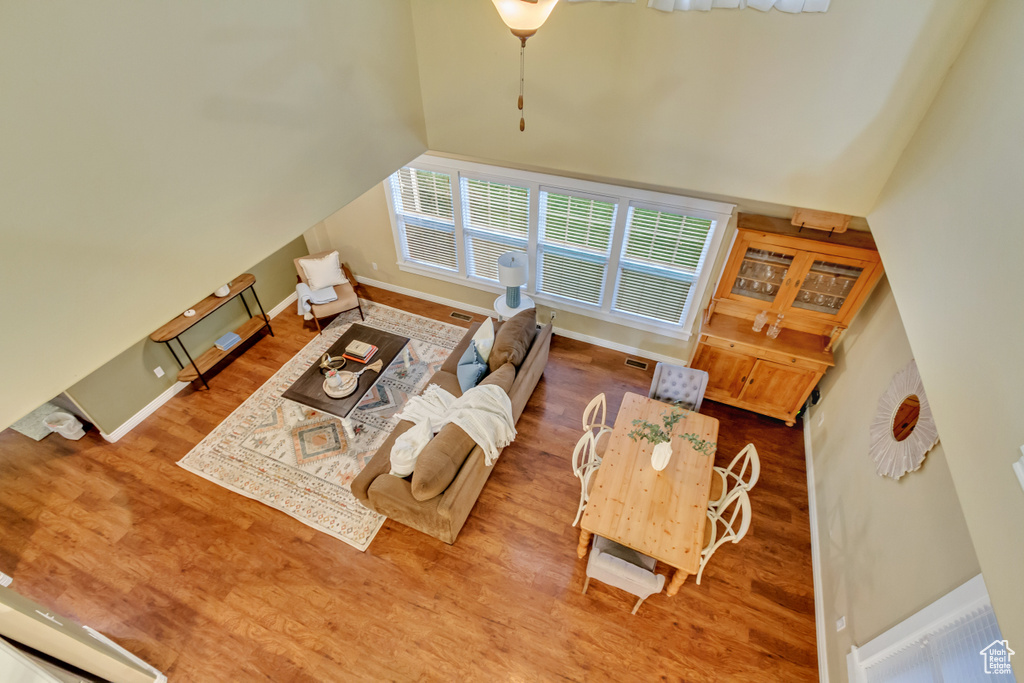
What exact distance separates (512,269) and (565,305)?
40.0 inches

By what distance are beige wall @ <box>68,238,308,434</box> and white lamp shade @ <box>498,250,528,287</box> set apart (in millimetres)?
2516

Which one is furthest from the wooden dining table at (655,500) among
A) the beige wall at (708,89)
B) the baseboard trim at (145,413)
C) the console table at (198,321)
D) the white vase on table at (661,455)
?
the baseboard trim at (145,413)

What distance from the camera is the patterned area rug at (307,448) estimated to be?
13.7 ft

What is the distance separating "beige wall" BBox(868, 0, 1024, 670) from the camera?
1536 millimetres

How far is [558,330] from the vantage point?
19.9ft

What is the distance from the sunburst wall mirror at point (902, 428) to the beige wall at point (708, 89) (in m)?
1.33

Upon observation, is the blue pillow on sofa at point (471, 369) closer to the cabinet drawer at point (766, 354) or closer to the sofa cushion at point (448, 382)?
the sofa cushion at point (448, 382)

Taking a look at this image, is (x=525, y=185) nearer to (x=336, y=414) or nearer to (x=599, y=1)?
(x=599, y=1)

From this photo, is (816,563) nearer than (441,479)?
No

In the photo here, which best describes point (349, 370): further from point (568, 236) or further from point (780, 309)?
point (780, 309)

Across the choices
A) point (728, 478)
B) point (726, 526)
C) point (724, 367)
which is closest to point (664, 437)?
point (726, 526)

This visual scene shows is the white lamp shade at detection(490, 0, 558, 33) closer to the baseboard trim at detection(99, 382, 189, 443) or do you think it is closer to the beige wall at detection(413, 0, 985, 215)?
the beige wall at detection(413, 0, 985, 215)

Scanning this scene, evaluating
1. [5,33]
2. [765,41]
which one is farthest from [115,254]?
[765,41]

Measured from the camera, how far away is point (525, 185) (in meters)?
5.06
